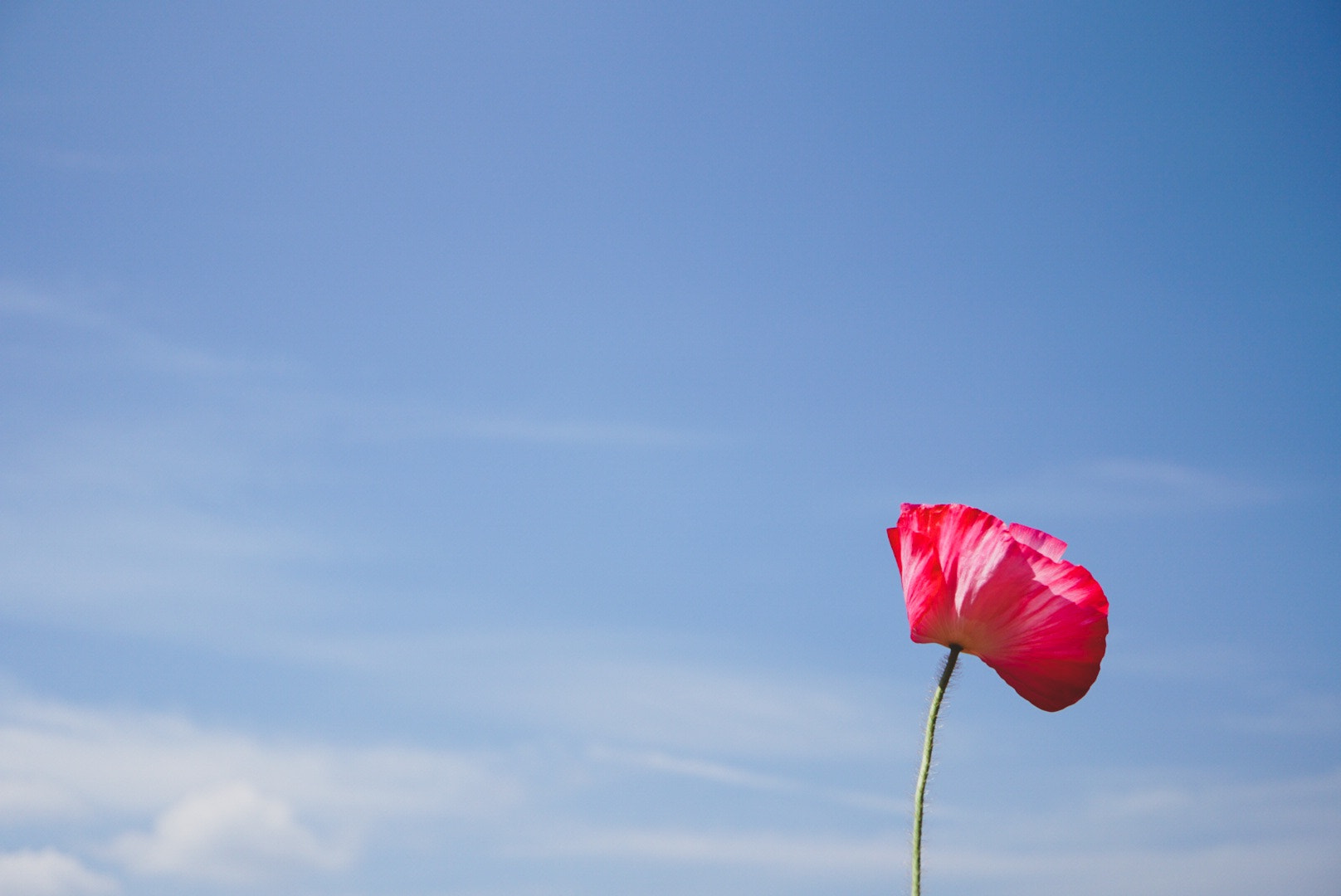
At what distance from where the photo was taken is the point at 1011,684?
2840 millimetres

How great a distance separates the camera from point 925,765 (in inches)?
91.4

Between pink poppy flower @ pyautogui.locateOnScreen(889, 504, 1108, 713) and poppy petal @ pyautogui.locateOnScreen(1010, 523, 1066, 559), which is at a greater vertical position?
poppy petal @ pyautogui.locateOnScreen(1010, 523, 1066, 559)

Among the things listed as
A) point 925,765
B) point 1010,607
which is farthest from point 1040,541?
point 925,765

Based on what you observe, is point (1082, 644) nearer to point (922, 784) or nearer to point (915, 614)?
point (915, 614)

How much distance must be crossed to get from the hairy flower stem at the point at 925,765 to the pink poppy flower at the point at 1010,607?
0.42 feet

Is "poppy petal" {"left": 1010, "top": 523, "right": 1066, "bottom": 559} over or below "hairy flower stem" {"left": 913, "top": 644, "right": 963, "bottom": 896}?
over

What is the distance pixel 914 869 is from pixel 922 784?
18 cm

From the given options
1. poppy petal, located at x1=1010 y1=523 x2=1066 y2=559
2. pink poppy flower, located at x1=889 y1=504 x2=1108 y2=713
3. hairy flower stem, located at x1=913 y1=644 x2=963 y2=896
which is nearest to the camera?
hairy flower stem, located at x1=913 y1=644 x2=963 y2=896

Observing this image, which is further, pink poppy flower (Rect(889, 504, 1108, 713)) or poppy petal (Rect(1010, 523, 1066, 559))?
poppy petal (Rect(1010, 523, 1066, 559))

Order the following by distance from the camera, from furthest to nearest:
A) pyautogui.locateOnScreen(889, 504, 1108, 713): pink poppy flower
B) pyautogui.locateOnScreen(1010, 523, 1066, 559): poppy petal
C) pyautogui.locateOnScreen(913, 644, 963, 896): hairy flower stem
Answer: pyautogui.locateOnScreen(1010, 523, 1066, 559): poppy petal
pyautogui.locateOnScreen(889, 504, 1108, 713): pink poppy flower
pyautogui.locateOnScreen(913, 644, 963, 896): hairy flower stem

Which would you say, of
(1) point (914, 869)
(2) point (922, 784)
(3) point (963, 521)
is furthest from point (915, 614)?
(1) point (914, 869)

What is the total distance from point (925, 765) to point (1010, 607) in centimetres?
58

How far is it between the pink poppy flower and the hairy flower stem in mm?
129

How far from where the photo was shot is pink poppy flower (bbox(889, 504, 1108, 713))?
2.71 metres
